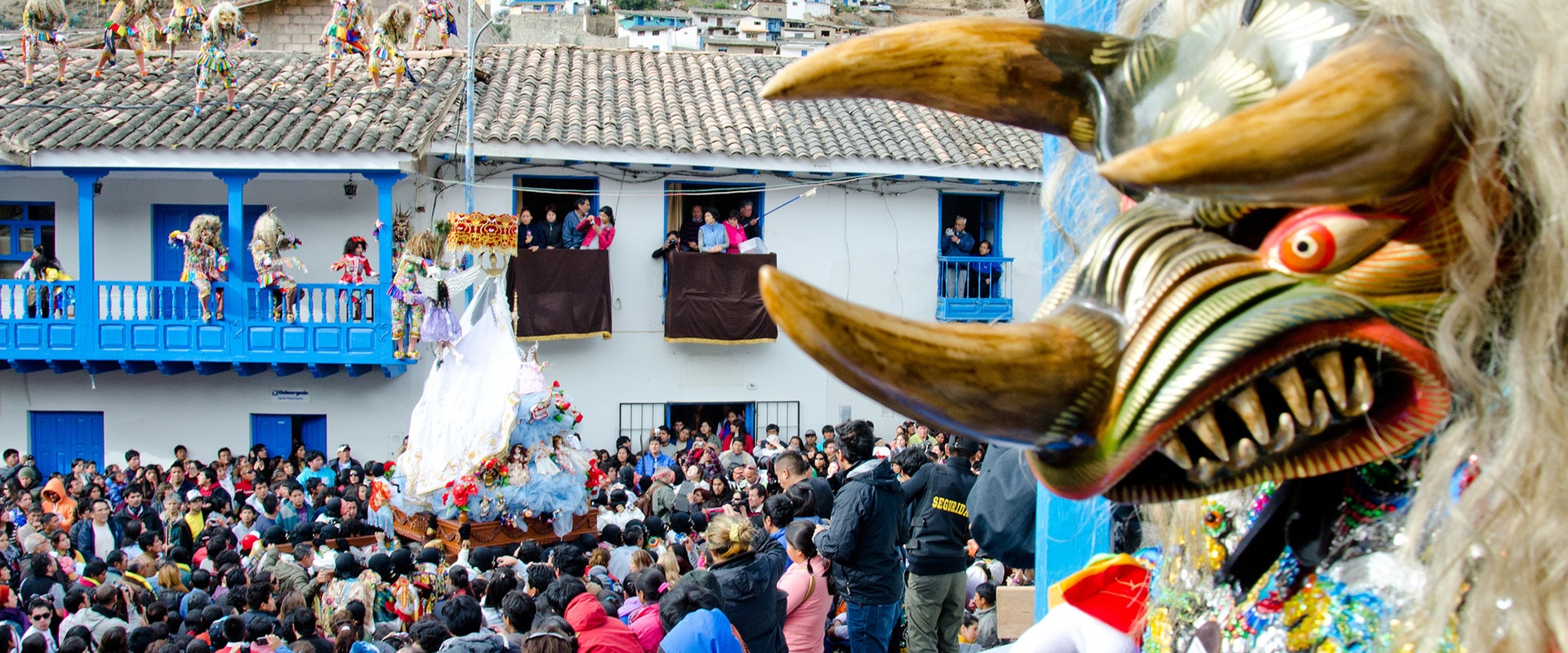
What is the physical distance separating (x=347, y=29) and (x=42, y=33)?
3.63 m

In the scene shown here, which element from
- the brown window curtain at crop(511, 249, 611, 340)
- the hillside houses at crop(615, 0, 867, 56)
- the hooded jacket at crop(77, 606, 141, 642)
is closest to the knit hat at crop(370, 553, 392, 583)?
the hooded jacket at crop(77, 606, 141, 642)

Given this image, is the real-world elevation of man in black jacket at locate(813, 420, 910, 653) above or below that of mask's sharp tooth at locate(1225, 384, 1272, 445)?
below

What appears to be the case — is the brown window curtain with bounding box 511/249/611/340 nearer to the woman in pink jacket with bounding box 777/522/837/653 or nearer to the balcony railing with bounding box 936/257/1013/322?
the balcony railing with bounding box 936/257/1013/322

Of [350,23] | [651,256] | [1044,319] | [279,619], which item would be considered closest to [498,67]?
[350,23]

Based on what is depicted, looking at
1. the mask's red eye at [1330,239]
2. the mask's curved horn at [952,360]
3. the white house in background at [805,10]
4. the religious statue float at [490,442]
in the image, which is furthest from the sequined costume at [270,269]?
the white house in background at [805,10]

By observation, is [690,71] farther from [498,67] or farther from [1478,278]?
[1478,278]

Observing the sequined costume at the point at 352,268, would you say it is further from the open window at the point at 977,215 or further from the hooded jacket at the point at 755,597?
the hooded jacket at the point at 755,597

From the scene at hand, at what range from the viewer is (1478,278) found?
3.87 ft

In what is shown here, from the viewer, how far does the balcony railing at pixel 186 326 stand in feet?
49.5

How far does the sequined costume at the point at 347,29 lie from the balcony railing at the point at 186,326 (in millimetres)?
3235

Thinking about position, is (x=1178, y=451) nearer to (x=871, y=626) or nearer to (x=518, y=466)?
(x=871, y=626)

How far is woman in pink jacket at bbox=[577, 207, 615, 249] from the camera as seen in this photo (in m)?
16.2

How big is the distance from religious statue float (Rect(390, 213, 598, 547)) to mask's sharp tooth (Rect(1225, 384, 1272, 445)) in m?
9.24

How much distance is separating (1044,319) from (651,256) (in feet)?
51.5
